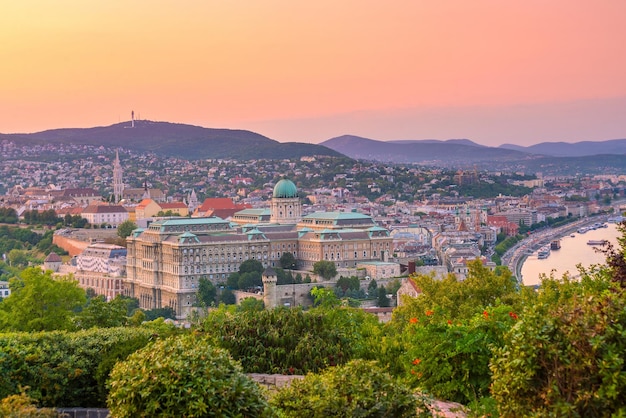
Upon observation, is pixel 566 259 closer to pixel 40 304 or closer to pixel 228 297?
pixel 228 297

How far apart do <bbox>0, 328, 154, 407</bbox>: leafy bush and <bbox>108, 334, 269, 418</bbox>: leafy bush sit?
10.3 ft

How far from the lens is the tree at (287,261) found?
65.2 metres

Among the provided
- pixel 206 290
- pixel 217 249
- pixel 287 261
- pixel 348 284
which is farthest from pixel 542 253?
pixel 206 290

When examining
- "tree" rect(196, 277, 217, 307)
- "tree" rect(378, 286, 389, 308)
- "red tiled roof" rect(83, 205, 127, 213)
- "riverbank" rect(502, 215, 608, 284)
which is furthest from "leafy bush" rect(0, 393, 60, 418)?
"red tiled roof" rect(83, 205, 127, 213)

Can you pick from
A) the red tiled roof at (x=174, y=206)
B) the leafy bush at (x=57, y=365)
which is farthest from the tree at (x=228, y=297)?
the leafy bush at (x=57, y=365)

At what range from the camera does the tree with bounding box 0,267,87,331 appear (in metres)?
19.9

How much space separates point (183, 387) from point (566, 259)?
74150mm

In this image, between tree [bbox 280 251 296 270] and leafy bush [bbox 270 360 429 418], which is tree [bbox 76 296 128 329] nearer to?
leafy bush [bbox 270 360 429 418]

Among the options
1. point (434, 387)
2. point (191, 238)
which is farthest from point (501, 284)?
point (191, 238)

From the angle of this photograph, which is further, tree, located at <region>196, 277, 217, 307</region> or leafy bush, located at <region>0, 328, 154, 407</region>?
tree, located at <region>196, 277, 217, 307</region>

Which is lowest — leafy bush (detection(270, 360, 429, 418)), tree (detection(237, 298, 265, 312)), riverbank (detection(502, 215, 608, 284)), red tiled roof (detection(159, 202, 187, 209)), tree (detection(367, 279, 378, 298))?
riverbank (detection(502, 215, 608, 284))

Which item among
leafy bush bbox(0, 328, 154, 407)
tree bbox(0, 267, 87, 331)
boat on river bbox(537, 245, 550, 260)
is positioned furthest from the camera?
boat on river bbox(537, 245, 550, 260)

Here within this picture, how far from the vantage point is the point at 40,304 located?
20.8 metres

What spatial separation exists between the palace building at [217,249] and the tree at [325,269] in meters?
3.01
